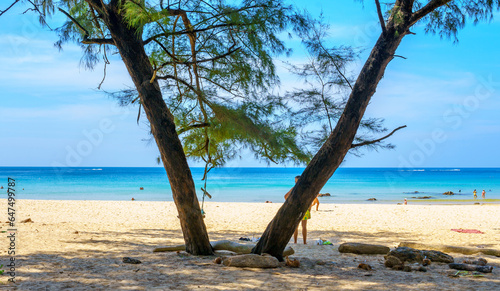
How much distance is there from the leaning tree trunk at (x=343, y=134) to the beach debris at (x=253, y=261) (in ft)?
1.57

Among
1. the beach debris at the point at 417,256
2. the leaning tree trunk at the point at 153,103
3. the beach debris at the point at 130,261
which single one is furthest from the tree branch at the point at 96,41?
the beach debris at the point at 417,256

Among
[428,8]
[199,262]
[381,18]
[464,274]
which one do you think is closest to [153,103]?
[199,262]

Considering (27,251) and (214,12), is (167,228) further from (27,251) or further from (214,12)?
(214,12)

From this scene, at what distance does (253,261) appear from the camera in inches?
216

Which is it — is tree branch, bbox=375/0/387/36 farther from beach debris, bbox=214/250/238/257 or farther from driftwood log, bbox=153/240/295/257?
beach debris, bbox=214/250/238/257

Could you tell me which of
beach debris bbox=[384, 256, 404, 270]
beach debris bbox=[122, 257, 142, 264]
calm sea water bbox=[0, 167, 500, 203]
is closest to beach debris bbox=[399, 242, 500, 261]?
beach debris bbox=[384, 256, 404, 270]

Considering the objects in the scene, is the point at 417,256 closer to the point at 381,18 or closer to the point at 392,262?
the point at 392,262

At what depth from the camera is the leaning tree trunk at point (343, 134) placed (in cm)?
560

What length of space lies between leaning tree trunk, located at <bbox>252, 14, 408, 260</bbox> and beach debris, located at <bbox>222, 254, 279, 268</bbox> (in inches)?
18.8

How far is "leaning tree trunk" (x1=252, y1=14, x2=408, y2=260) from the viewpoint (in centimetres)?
560

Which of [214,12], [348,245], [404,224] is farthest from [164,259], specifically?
[404,224]

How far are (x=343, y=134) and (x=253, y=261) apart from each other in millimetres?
2006

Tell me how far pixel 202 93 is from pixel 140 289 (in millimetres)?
2973

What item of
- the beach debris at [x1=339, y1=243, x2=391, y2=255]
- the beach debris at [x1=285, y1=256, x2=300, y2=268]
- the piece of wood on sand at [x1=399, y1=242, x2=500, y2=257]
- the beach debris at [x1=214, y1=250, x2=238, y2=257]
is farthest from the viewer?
the beach debris at [x1=339, y1=243, x2=391, y2=255]
